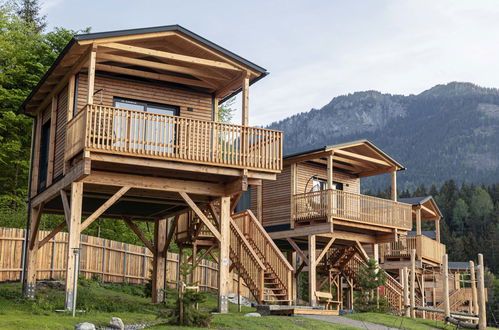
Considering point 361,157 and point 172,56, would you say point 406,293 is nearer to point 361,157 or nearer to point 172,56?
point 361,157

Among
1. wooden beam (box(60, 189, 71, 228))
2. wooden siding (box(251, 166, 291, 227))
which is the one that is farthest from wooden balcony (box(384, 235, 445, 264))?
wooden beam (box(60, 189, 71, 228))

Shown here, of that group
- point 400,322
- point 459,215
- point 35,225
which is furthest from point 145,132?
point 459,215

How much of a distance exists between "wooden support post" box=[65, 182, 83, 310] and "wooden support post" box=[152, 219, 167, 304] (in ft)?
25.7

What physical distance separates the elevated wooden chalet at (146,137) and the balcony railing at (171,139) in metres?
0.03

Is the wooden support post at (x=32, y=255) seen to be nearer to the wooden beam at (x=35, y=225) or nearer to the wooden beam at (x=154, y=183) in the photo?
the wooden beam at (x=35, y=225)

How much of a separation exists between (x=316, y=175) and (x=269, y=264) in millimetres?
8640

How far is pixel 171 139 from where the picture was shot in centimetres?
2053

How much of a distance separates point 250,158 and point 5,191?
1918 cm

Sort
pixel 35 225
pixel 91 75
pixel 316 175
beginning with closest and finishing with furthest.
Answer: pixel 91 75, pixel 35 225, pixel 316 175

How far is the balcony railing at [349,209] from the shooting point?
28344 millimetres

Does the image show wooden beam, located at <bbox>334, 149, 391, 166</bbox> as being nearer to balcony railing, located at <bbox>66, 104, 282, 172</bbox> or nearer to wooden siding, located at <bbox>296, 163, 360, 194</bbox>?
wooden siding, located at <bbox>296, 163, 360, 194</bbox>

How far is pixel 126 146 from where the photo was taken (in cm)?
1920

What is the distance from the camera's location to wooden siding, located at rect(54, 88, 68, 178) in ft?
72.5

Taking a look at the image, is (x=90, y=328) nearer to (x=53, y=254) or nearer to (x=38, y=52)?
(x=53, y=254)
